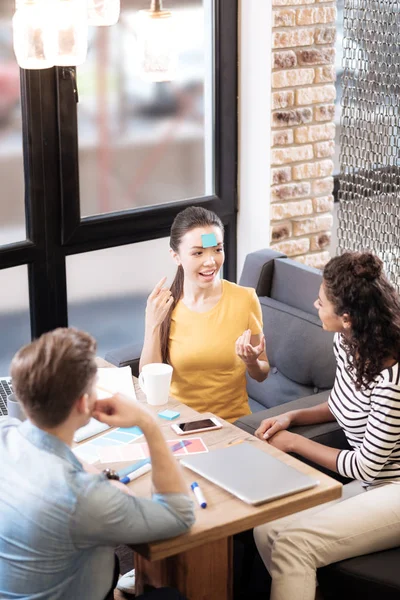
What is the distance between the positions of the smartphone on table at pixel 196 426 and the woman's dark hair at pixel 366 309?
442mm

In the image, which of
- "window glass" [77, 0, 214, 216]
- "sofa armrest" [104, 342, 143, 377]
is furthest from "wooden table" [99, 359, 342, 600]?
"window glass" [77, 0, 214, 216]

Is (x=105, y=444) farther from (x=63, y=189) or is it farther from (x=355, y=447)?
(x=63, y=189)

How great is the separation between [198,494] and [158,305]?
992mm

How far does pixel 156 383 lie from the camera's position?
8.80 ft

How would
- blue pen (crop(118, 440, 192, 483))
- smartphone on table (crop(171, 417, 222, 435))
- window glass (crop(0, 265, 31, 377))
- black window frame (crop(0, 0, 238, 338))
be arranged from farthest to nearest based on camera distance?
1. window glass (crop(0, 265, 31, 377))
2. black window frame (crop(0, 0, 238, 338))
3. smartphone on table (crop(171, 417, 222, 435))
4. blue pen (crop(118, 440, 192, 483))

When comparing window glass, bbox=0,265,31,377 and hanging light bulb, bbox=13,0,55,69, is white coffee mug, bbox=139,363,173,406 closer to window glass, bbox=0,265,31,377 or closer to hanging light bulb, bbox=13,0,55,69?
hanging light bulb, bbox=13,0,55,69

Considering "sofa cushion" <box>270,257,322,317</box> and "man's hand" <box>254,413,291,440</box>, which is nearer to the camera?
"man's hand" <box>254,413,291,440</box>

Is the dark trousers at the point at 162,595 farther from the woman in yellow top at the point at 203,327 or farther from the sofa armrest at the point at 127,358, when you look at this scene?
the sofa armrest at the point at 127,358

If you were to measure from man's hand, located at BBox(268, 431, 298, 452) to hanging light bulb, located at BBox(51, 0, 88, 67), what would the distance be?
1.32 metres

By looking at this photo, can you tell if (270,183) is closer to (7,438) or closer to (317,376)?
(317,376)

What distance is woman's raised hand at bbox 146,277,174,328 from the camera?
3.02 metres

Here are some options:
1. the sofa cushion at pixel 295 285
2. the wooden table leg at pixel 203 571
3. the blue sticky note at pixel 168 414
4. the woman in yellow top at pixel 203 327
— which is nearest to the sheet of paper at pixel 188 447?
the blue sticky note at pixel 168 414

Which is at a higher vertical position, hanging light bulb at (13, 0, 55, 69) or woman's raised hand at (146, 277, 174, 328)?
hanging light bulb at (13, 0, 55, 69)

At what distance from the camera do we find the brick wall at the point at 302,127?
12.8 feet
